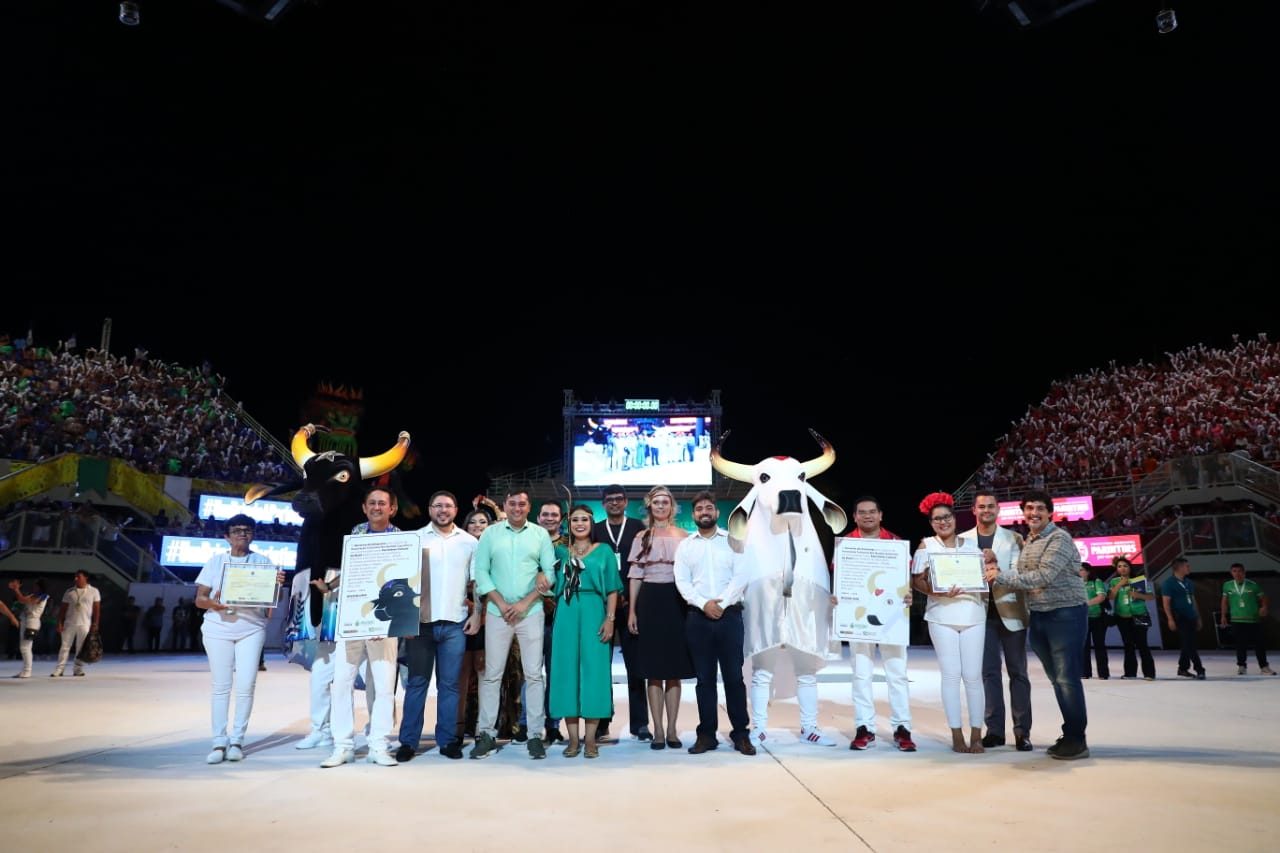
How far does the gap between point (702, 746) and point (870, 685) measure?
50.3 inches

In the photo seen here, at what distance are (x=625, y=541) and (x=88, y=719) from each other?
4966 millimetres

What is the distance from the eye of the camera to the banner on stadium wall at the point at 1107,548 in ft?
73.5

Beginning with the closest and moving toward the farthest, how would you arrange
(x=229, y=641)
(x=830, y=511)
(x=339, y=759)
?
(x=339, y=759)
(x=229, y=641)
(x=830, y=511)

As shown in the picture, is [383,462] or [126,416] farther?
[126,416]

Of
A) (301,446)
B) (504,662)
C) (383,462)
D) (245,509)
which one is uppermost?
(245,509)

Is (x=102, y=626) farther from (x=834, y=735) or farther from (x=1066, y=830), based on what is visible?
(x=1066, y=830)

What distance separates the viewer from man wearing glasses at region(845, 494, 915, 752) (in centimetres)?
584

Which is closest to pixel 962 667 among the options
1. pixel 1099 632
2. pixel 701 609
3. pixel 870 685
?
pixel 870 685

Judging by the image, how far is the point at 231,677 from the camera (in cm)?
550

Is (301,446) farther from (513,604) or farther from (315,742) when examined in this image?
(513,604)

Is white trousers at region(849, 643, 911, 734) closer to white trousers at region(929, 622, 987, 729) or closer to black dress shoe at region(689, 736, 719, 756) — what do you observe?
white trousers at region(929, 622, 987, 729)

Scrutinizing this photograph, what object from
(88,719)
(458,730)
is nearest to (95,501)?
(88,719)

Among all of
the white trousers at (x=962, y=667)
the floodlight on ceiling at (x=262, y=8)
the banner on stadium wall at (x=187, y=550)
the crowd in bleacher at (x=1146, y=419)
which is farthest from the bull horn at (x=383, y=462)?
the crowd in bleacher at (x=1146, y=419)

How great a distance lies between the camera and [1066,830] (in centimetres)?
362
